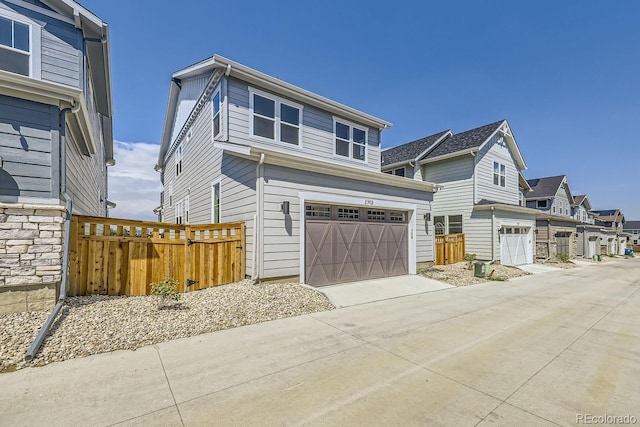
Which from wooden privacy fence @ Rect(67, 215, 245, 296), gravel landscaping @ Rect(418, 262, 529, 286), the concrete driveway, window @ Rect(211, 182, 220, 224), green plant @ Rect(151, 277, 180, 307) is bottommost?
gravel landscaping @ Rect(418, 262, 529, 286)

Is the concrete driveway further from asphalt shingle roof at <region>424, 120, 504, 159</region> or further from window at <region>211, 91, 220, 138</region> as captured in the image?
asphalt shingle roof at <region>424, 120, 504, 159</region>

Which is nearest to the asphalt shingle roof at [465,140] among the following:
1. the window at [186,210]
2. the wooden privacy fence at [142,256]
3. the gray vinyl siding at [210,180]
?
the gray vinyl siding at [210,180]

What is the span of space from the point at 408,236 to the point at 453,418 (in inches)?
335

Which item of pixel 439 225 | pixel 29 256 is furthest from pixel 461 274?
pixel 29 256

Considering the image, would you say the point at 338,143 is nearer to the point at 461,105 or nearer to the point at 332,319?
the point at 332,319

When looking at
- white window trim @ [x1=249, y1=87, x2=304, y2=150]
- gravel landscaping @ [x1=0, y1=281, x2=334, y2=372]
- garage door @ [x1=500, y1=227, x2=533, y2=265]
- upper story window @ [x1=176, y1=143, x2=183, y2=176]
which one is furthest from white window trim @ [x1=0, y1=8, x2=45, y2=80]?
garage door @ [x1=500, y1=227, x2=533, y2=265]

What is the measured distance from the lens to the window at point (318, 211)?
8.26 meters

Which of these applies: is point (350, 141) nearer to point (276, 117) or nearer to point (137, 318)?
point (276, 117)

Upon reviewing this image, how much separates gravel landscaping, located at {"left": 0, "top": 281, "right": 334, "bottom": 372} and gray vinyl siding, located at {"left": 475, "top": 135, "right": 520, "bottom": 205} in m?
13.5

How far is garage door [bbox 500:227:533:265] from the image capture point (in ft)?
50.7

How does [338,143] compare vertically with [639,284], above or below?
above

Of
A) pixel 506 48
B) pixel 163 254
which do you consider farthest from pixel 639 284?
pixel 163 254

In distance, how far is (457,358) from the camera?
4.06m

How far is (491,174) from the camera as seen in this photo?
1680cm
